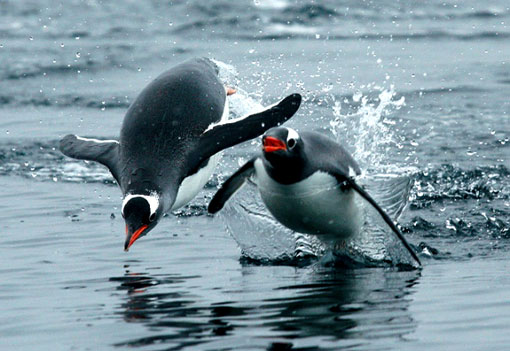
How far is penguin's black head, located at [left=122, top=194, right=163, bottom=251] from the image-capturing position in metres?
5.52

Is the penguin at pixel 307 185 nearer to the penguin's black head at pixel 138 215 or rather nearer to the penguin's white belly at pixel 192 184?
the penguin's white belly at pixel 192 184

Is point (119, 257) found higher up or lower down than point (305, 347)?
lower down

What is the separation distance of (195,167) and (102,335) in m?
2.14

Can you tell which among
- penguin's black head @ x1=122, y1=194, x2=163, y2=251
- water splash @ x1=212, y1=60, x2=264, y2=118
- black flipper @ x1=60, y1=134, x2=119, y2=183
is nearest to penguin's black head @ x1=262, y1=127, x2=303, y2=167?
penguin's black head @ x1=122, y1=194, x2=163, y2=251

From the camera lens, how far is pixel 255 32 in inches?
665

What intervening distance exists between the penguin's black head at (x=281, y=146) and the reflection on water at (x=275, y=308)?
2.09ft

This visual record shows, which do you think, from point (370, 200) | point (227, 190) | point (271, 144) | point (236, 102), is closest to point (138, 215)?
point (227, 190)

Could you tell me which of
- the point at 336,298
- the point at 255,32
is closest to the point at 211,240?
the point at 336,298

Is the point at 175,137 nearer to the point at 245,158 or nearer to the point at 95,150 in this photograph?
the point at 95,150

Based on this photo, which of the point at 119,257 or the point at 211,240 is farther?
the point at 211,240

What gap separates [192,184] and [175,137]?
0.32m

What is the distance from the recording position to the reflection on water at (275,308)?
4344mm

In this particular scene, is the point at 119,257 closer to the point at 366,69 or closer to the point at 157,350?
the point at 157,350

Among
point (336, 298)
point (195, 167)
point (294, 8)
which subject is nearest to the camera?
point (336, 298)
